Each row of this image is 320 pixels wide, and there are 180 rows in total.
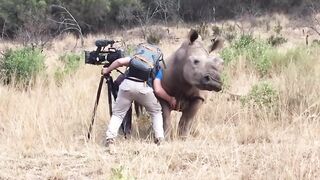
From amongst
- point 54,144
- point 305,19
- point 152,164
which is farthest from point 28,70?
point 305,19

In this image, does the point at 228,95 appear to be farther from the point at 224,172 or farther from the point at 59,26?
the point at 59,26

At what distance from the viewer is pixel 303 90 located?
7.26m

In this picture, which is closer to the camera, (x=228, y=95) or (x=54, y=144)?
(x=54, y=144)

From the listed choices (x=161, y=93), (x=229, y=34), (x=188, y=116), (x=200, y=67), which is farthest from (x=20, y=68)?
(x=229, y=34)

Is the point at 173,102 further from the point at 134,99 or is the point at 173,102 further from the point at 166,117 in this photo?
the point at 134,99

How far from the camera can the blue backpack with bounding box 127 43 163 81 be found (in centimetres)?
573

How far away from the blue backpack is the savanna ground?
65cm

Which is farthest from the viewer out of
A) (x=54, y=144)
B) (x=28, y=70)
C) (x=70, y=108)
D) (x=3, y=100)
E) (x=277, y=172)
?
(x=28, y=70)

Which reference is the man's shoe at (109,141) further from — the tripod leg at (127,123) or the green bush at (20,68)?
the green bush at (20,68)

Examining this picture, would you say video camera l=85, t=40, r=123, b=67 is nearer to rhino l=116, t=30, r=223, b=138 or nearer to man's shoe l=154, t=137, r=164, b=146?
rhino l=116, t=30, r=223, b=138

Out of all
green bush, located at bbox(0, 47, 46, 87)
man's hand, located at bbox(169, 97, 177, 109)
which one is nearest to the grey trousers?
man's hand, located at bbox(169, 97, 177, 109)

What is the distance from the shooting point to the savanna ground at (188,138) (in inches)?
171

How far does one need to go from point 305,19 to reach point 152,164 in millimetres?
30814

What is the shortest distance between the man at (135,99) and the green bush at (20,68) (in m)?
3.82
